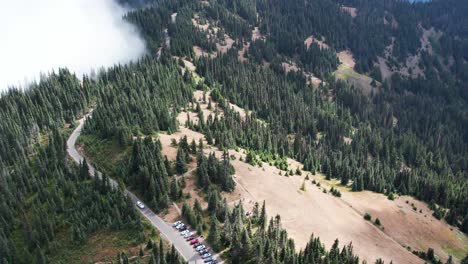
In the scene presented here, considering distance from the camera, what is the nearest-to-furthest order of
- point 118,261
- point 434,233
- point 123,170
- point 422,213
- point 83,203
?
1. point 118,261
2. point 83,203
3. point 123,170
4. point 434,233
5. point 422,213

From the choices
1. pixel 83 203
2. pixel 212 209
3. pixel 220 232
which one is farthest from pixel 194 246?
pixel 83 203

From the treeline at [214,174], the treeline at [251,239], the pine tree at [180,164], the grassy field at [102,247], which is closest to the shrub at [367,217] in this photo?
the treeline at [251,239]

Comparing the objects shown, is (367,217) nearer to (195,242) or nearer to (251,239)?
(251,239)

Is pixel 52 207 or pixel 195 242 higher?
pixel 52 207

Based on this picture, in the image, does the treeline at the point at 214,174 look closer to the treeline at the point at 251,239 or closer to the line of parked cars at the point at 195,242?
the treeline at the point at 251,239

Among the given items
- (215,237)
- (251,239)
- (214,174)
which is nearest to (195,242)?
(215,237)

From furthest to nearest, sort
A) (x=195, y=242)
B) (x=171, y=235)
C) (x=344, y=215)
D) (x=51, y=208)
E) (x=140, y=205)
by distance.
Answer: (x=344, y=215), (x=51, y=208), (x=140, y=205), (x=171, y=235), (x=195, y=242)

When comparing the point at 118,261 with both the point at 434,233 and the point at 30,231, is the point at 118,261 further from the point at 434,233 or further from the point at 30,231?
the point at 434,233

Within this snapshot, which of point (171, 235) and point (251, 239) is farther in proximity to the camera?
point (171, 235)

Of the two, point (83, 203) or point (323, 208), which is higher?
point (83, 203)
